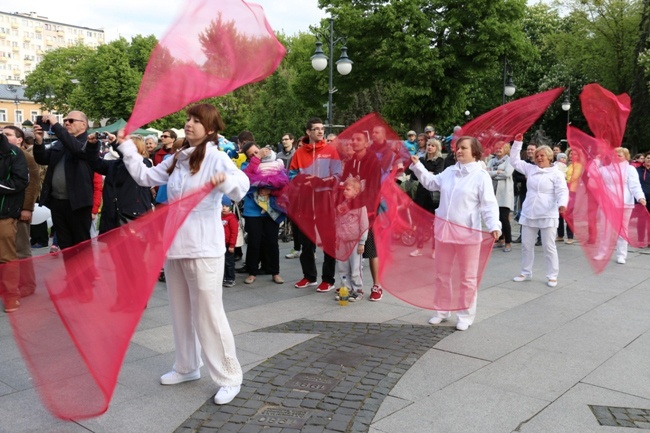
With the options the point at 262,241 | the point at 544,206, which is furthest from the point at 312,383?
the point at 544,206

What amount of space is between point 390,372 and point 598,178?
18.9ft

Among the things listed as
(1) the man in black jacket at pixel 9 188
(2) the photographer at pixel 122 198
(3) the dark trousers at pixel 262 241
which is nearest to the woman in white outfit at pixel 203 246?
(2) the photographer at pixel 122 198

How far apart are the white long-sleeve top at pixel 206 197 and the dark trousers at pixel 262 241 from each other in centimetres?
427

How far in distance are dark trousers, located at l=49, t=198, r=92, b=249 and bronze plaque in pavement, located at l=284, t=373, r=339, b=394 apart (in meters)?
3.44

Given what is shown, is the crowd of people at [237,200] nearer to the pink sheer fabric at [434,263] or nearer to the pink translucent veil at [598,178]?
the pink sheer fabric at [434,263]

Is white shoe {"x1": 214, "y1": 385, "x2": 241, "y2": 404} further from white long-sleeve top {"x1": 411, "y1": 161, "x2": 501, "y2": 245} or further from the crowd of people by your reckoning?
white long-sleeve top {"x1": 411, "y1": 161, "x2": 501, "y2": 245}

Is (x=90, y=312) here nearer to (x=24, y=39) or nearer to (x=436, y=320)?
(x=436, y=320)

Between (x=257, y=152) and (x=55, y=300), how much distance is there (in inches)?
210

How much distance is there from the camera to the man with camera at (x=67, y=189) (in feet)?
22.4

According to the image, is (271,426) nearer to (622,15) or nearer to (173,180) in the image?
(173,180)

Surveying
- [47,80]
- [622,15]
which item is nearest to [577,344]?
[622,15]

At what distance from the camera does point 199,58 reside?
4.01 metres

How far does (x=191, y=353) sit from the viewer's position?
4730 mm

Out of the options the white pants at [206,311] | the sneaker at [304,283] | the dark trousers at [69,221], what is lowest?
the sneaker at [304,283]
